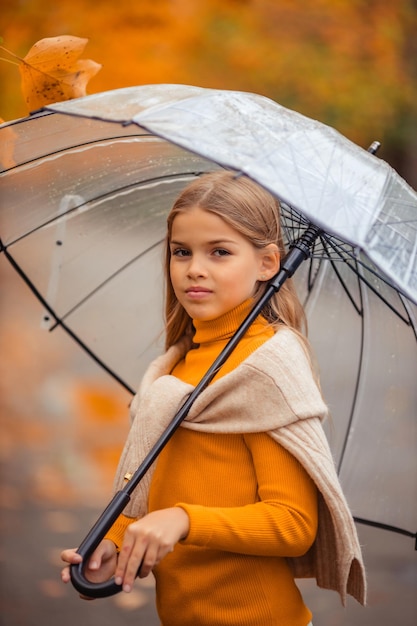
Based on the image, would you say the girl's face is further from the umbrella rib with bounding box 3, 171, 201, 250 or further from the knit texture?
the umbrella rib with bounding box 3, 171, 201, 250

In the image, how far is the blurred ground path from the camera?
12.6 ft

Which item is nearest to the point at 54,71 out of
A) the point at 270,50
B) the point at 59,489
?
the point at 59,489

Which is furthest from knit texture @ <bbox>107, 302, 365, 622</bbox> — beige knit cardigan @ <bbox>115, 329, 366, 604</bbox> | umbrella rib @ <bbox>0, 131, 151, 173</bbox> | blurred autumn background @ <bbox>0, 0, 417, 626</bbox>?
blurred autumn background @ <bbox>0, 0, 417, 626</bbox>

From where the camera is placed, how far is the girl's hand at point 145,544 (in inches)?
64.9

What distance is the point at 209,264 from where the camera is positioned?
6.30ft

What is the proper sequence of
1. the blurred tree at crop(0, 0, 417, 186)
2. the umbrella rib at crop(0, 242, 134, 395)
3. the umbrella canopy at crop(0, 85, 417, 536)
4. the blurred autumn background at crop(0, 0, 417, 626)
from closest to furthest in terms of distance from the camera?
1. the umbrella canopy at crop(0, 85, 417, 536)
2. the umbrella rib at crop(0, 242, 134, 395)
3. the blurred autumn background at crop(0, 0, 417, 626)
4. the blurred tree at crop(0, 0, 417, 186)

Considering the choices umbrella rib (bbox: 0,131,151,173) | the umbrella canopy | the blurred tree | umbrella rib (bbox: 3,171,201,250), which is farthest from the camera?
the blurred tree

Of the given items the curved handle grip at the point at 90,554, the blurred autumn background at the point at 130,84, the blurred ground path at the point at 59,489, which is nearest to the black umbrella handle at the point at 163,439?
the curved handle grip at the point at 90,554

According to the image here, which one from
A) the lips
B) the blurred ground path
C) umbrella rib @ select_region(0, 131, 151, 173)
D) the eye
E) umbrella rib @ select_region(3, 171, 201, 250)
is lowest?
the blurred ground path

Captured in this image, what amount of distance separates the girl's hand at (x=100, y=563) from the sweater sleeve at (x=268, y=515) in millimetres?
212

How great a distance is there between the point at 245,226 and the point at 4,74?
438cm

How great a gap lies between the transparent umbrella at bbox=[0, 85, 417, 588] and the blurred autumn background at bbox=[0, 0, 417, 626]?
6.00ft

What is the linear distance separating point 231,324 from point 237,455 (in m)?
0.30

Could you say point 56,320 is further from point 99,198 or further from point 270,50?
point 270,50
